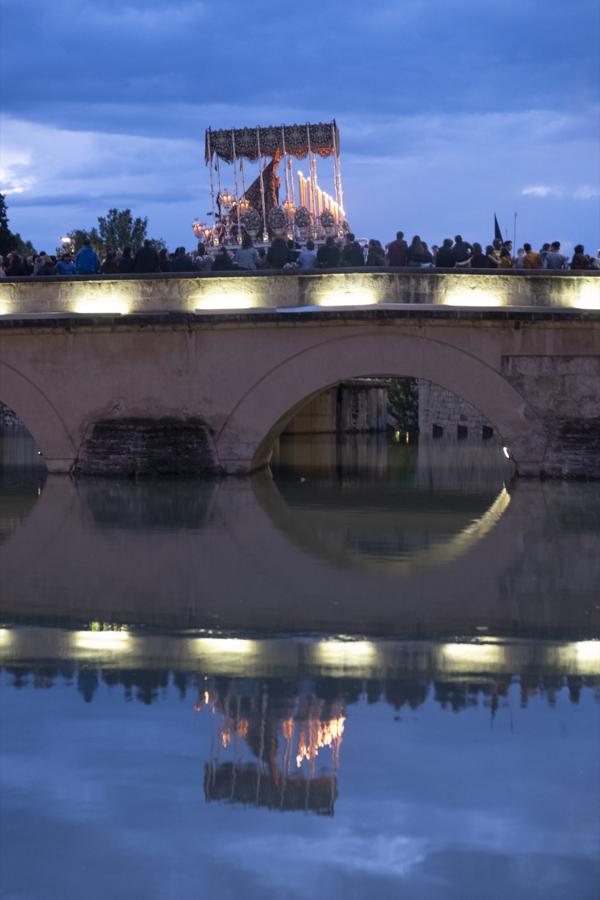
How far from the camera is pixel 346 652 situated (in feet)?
28.4

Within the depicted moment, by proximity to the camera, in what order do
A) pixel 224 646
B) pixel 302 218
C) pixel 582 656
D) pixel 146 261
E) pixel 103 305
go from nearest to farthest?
pixel 582 656 < pixel 224 646 < pixel 103 305 < pixel 146 261 < pixel 302 218

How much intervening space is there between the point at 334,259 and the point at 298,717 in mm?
16259

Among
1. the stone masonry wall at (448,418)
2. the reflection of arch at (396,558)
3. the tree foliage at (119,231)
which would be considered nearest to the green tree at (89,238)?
the tree foliage at (119,231)

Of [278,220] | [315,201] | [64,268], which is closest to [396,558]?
[64,268]

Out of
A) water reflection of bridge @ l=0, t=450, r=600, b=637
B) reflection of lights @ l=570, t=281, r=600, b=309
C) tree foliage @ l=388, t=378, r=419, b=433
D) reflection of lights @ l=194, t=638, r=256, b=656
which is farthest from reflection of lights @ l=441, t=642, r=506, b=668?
tree foliage @ l=388, t=378, r=419, b=433

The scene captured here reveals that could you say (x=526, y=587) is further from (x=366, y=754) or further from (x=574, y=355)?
(x=574, y=355)

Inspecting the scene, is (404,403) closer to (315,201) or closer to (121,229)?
(315,201)

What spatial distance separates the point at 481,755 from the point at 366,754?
52 centimetres

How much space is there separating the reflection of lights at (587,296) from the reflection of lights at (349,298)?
3017mm

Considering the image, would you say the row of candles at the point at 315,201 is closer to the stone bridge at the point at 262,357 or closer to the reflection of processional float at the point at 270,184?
the reflection of processional float at the point at 270,184

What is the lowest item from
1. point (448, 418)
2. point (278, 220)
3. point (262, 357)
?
point (448, 418)

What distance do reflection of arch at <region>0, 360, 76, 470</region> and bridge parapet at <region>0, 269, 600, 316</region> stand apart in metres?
1.70

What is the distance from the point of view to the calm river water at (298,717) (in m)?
5.39

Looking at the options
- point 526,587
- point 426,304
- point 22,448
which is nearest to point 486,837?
point 526,587
